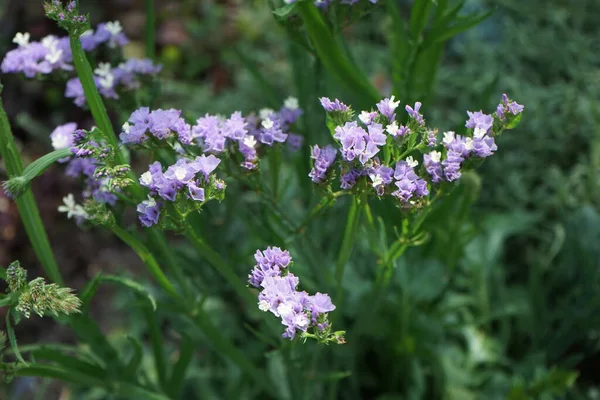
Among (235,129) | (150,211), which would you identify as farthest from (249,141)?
(150,211)

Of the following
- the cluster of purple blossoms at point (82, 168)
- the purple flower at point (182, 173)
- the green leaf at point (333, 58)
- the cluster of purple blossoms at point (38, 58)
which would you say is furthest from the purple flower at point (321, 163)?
the cluster of purple blossoms at point (38, 58)

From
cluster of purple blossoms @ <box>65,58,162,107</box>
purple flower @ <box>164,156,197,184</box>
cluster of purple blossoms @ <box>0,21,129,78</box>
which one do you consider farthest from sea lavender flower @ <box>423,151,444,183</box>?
cluster of purple blossoms @ <box>0,21,129,78</box>

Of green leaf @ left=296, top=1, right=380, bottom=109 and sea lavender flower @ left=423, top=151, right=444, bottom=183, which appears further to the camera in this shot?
green leaf @ left=296, top=1, right=380, bottom=109

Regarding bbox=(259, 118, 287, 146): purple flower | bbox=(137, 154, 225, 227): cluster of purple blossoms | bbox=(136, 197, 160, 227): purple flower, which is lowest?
bbox=(136, 197, 160, 227): purple flower

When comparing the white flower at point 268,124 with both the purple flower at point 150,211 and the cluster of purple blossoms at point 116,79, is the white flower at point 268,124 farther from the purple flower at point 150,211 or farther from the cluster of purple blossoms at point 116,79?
the cluster of purple blossoms at point 116,79

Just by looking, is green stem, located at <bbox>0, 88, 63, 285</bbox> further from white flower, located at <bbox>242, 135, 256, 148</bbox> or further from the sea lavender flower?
the sea lavender flower

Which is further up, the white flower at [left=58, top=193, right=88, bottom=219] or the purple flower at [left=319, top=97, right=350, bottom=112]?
the purple flower at [left=319, top=97, right=350, bottom=112]

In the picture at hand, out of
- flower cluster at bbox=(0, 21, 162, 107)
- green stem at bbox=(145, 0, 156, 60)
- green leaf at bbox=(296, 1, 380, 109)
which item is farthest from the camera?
green stem at bbox=(145, 0, 156, 60)
